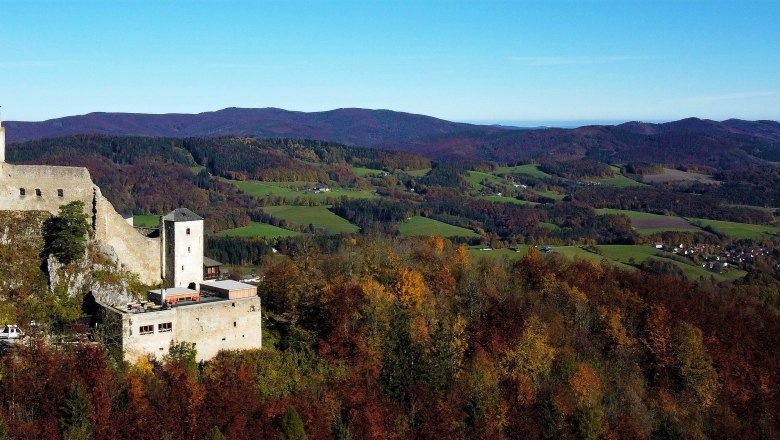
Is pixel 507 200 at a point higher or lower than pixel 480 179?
lower

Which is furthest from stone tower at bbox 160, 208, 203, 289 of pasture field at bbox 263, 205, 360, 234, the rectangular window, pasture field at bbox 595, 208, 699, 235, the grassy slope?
the grassy slope

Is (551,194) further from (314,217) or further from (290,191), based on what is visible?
(314,217)

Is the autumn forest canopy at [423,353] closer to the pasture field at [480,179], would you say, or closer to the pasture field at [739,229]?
the pasture field at [739,229]

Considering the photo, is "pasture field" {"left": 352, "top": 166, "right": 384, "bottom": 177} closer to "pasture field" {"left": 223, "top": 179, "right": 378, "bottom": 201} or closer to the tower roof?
"pasture field" {"left": 223, "top": 179, "right": 378, "bottom": 201}

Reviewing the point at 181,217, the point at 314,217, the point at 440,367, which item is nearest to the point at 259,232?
the point at 314,217

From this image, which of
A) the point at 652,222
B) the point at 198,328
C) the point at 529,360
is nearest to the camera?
the point at 198,328

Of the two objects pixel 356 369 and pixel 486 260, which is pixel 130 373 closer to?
pixel 356 369
